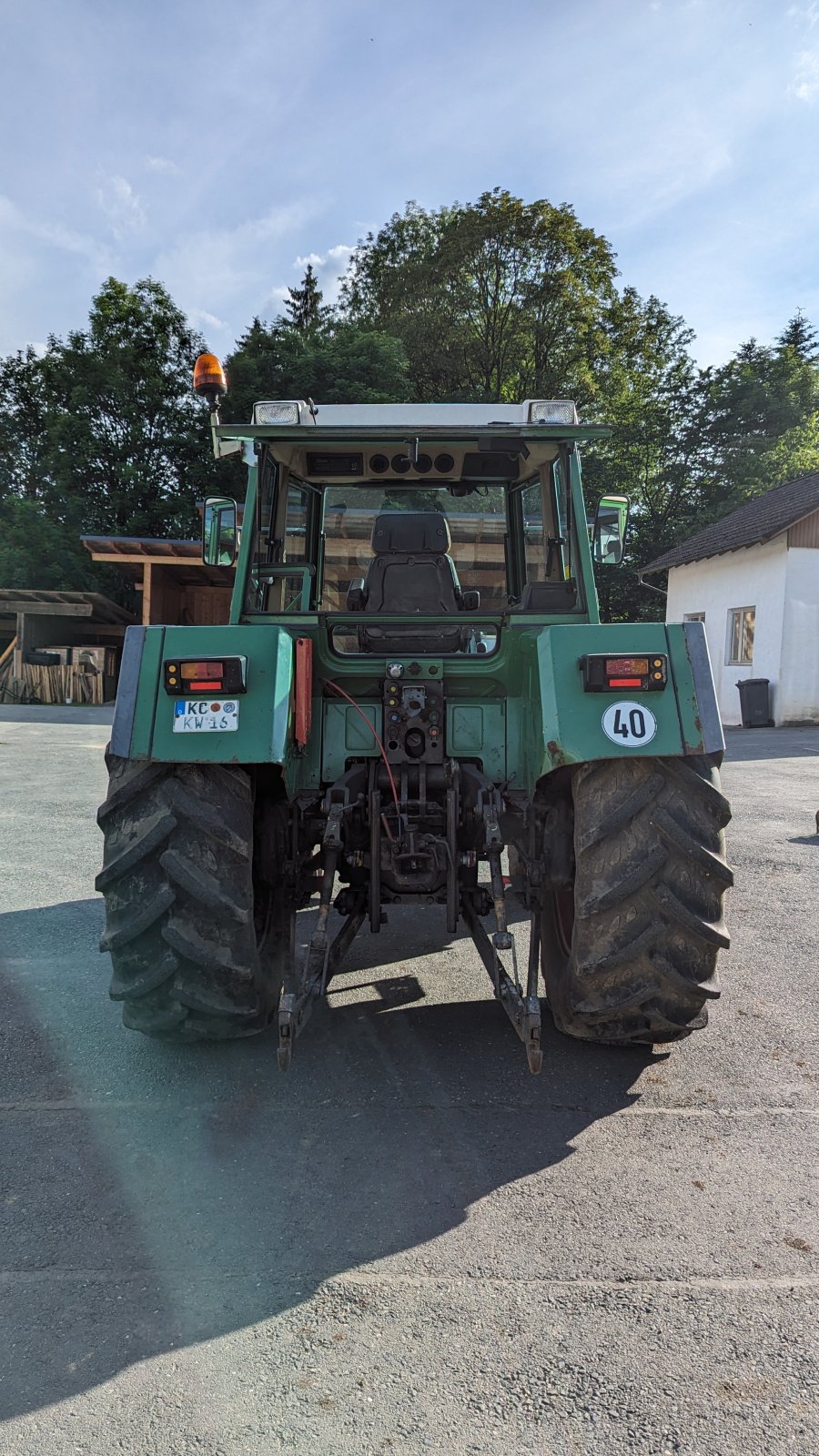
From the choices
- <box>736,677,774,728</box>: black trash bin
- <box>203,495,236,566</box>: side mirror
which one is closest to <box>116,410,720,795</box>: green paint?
<box>203,495,236,566</box>: side mirror

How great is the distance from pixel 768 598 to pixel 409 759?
55.5 ft

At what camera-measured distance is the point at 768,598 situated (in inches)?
735

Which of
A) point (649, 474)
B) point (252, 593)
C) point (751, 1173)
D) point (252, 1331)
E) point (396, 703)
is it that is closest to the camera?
point (252, 1331)

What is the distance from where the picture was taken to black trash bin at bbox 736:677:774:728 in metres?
18.0

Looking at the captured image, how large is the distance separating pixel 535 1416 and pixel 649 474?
35.6 metres

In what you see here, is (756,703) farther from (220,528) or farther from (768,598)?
(220,528)

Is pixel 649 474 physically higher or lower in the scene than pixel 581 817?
higher

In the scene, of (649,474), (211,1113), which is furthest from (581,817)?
(649,474)

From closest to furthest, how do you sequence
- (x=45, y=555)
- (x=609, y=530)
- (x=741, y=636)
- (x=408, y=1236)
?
(x=408, y=1236) < (x=609, y=530) < (x=741, y=636) < (x=45, y=555)

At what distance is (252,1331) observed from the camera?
2.05 meters

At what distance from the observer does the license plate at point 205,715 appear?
3047mm

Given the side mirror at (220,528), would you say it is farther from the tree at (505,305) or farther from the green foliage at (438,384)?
the tree at (505,305)

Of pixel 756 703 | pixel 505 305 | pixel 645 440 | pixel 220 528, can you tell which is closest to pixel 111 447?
pixel 505 305

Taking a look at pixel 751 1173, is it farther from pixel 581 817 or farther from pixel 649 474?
pixel 649 474
